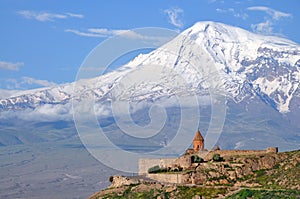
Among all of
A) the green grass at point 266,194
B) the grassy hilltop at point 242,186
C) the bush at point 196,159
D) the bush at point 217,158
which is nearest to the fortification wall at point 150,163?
the bush at point 196,159

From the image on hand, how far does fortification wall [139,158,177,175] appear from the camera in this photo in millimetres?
55997

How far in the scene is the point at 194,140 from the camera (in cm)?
6362

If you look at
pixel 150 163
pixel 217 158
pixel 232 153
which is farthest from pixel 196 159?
pixel 150 163

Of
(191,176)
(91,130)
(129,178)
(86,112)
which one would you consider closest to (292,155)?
(191,176)

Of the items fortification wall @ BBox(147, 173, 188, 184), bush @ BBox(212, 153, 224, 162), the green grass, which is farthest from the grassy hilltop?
bush @ BBox(212, 153, 224, 162)

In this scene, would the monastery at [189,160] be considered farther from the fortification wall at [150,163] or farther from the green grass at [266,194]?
the green grass at [266,194]

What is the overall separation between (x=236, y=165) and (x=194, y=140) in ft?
40.2

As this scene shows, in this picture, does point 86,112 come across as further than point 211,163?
Yes

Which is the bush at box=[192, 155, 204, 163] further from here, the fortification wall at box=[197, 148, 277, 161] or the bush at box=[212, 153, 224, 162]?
the bush at box=[212, 153, 224, 162]

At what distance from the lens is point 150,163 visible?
5731 cm

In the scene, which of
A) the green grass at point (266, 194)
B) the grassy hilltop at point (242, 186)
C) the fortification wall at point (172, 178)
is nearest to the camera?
the green grass at point (266, 194)

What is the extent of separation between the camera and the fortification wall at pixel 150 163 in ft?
184

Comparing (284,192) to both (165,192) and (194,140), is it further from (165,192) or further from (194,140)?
(194,140)

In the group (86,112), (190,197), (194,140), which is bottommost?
(190,197)
